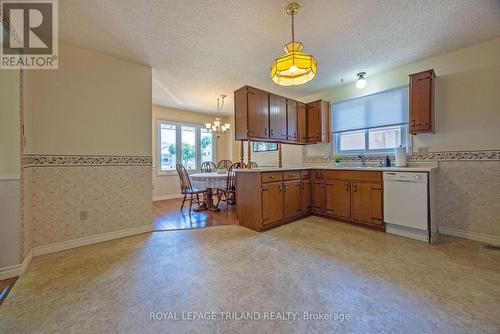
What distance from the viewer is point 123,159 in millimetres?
2916

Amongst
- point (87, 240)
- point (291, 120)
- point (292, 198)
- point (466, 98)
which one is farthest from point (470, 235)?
point (87, 240)

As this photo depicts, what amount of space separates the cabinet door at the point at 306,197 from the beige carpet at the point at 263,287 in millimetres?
1056

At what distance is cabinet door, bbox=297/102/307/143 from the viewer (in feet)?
13.6

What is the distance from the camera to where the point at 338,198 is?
3361 millimetres

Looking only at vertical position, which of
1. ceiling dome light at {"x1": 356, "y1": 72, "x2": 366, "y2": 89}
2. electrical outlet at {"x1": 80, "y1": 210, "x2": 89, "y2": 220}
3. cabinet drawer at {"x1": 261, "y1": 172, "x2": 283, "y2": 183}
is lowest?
electrical outlet at {"x1": 80, "y1": 210, "x2": 89, "y2": 220}

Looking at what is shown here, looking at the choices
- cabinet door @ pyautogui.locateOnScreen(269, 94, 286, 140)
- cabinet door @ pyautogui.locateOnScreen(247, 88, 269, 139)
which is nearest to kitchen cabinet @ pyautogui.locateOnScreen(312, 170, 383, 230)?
cabinet door @ pyautogui.locateOnScreen(269, 94, 286, 140)

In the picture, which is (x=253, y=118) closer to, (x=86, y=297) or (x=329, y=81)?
(x=329, y=81)

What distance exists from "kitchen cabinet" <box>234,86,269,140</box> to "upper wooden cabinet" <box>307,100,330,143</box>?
1.26 meters

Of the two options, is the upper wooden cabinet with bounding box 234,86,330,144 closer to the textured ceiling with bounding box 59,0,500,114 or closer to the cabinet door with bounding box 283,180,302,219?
the textured ceiling with bounding box 59,0,500,114

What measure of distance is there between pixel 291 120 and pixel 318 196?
1.56 metres

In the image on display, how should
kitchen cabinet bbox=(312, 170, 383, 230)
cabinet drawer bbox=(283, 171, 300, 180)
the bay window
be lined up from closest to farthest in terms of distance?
kitchen cabinet bbox=(312, 170, 383, 230), cabinet drawer bbox=(283, 171, 300, 180), the bay window

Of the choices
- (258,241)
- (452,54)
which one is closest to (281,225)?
(258,241)

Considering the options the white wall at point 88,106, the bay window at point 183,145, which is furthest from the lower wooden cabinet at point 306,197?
the bay window at point 183,145

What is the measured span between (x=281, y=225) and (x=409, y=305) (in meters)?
1.91
